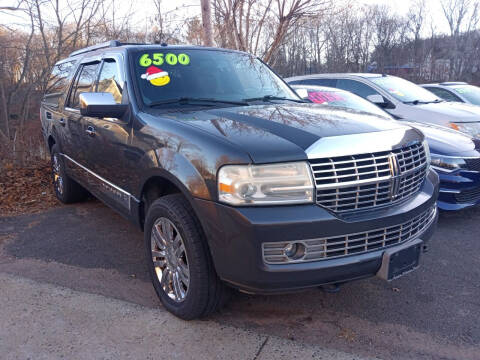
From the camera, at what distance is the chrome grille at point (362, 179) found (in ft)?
7.95

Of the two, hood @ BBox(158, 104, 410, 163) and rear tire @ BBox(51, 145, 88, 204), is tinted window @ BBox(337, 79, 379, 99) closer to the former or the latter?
hood @ BBox(158, 104, 410, 163)

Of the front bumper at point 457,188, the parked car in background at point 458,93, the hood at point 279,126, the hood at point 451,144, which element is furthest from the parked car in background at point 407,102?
the hood at point 279,126

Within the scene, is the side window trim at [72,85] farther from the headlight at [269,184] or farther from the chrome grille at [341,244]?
the chrome grille at [341,244]

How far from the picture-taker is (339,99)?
649cm

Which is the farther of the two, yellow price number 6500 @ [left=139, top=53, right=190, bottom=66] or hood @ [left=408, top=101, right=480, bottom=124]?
hood @ [left=408, top=101, right=480, bottom=124]

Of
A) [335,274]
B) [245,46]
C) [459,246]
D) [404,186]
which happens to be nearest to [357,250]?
[335,274]

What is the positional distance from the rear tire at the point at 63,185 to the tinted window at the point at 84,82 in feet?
2.90

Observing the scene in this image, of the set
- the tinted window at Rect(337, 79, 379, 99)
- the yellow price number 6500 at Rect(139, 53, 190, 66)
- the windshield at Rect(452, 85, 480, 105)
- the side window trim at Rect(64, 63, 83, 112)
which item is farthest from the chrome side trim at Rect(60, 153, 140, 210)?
the windshield at Rect(452, 85, 480, 105)

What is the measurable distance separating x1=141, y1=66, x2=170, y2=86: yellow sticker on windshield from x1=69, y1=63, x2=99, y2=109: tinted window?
932 millimetres

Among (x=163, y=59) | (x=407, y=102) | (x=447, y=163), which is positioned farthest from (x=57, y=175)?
(x=407, y=102)

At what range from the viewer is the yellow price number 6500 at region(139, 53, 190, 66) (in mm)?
3709

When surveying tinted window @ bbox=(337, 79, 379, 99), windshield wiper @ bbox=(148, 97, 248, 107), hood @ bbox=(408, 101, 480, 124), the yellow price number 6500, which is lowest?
hood @ bbox=(408, 101, 480, 124)

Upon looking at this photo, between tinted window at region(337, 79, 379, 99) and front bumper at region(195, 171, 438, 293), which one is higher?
tinted window at region(337, 79, 379, 99)

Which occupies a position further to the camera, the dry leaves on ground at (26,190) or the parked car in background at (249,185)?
the dry leaves on ground at (26,190)
